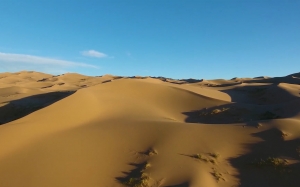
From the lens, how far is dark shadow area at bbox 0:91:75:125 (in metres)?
13.0

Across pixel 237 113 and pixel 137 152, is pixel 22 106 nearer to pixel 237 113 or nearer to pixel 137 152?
pixel 137 152

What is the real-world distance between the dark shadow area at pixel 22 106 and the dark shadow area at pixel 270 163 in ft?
28.7

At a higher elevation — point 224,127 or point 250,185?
point 224,127

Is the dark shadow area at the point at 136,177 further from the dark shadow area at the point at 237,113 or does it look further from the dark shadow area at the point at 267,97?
the dark shadow area at the point at 267,97

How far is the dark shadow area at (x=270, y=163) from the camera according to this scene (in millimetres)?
5539

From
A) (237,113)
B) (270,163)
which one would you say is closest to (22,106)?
(237,113)

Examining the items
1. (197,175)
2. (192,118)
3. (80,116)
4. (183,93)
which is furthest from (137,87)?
(197,175)

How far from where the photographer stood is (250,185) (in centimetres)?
544

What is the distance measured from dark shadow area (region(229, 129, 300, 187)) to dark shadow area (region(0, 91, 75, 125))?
873 cm

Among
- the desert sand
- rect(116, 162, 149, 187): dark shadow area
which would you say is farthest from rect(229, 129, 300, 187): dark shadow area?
rect(116, 162, 149, 187): dark shadow area

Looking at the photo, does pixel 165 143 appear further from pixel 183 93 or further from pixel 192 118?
pixel 183 93

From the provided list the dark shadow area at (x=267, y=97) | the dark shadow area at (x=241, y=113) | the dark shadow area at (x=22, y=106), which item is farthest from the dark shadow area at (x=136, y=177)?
the dark shadow area at (x=267, y=97)

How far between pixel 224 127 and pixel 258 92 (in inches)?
537

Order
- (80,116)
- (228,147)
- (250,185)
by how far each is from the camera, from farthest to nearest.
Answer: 1. (80,116)
2. (228,147)
3. (250,185)
